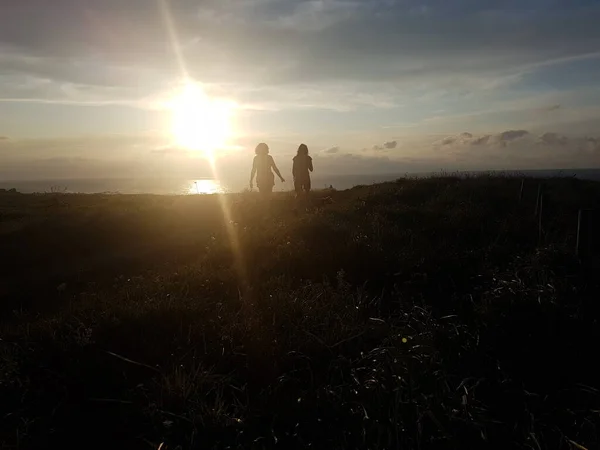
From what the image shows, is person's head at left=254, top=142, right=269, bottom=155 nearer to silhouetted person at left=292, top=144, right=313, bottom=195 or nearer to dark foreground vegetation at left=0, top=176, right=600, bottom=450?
silhouetted person at left=292, top=144, right=313, bottom=195

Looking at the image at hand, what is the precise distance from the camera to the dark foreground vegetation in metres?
3.41

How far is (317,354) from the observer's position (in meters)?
4.56

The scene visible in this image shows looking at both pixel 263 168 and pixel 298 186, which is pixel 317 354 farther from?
pixel 298 186

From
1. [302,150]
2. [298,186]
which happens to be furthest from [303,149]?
[298,186]

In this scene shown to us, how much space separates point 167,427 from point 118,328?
187 cm

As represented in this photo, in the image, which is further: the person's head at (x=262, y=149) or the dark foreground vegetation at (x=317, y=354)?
the person's head at (x=262, y=149)

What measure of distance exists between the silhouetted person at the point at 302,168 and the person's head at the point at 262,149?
4.37 ft

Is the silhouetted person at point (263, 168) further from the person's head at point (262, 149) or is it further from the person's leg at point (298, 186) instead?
the person's leg at point (298, 186)

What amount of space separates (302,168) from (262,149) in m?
1.70

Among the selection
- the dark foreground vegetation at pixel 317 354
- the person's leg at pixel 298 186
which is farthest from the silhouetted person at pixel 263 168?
the dark foreground vegetation at pixel 317 354

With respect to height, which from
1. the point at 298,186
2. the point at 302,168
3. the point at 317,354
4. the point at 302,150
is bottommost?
the point at 317,354

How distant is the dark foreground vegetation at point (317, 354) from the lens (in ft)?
11.2

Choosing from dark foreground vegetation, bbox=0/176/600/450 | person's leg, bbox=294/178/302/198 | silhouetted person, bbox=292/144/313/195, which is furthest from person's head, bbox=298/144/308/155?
dark foreground vegetation, bbox=0/176/600/450

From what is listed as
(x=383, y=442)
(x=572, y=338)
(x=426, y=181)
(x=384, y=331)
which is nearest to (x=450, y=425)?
(x=383, y=442)
